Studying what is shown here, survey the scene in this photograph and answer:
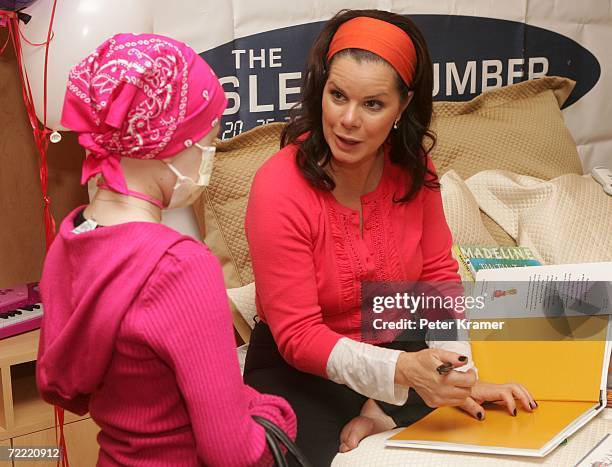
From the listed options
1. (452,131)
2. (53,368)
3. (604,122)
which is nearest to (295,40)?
(452,131)

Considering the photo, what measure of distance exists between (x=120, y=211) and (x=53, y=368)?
0.25 meters

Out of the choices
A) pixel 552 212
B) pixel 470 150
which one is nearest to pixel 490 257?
pixel 552 212

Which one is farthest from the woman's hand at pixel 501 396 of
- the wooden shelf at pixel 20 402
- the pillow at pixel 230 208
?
the wooden shelf at pixel 20 402

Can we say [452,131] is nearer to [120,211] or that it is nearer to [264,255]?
[264,255]

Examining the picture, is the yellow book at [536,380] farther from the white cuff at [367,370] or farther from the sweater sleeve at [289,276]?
the sweater sleeve at [289,276]

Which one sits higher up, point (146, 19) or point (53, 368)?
point (146, 19)

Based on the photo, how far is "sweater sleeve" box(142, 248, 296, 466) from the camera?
1.09 meters

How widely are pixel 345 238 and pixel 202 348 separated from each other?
74 cm

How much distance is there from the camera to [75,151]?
7.45 ft

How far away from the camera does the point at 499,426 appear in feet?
5.39

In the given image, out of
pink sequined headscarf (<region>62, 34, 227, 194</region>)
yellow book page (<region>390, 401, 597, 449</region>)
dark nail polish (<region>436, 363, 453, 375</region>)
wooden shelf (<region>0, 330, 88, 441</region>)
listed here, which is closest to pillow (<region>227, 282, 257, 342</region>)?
wooden shelf (<region>0, 330, 88, 441</region>)

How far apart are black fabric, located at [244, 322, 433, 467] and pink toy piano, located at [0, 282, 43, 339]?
62 centimetres

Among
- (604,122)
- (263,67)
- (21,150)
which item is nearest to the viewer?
(21,150)

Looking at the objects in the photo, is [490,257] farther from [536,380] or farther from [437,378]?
[437,378]
